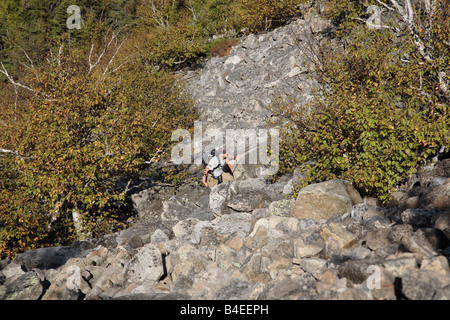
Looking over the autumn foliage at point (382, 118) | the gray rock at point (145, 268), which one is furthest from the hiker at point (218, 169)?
the gray rock at point (145, 268)

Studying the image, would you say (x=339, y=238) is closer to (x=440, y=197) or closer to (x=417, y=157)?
(x=440, y=197)

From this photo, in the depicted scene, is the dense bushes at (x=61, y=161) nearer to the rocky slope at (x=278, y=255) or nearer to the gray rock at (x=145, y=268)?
the rocky slope at (x=278, y=255)

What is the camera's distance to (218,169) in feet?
50.1

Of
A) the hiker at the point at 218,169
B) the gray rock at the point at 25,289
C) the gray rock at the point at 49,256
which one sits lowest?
the gray rock at the point at 49,256

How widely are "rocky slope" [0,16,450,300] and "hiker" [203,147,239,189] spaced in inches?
116

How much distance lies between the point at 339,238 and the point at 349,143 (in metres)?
4.18

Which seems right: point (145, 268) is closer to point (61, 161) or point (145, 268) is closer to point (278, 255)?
point (278, 255)

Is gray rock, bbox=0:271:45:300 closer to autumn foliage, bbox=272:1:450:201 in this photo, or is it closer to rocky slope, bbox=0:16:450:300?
rocky slope, bbox=0:16:450:300

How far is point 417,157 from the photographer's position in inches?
363

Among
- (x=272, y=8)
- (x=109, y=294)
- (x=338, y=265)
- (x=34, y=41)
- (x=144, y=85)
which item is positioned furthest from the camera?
(x=34, y=41)

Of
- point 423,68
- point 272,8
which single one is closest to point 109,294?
point 423,68

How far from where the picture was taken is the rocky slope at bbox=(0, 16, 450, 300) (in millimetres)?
5277

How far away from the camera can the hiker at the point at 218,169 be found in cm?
1521

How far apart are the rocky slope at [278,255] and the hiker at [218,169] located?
295cm
